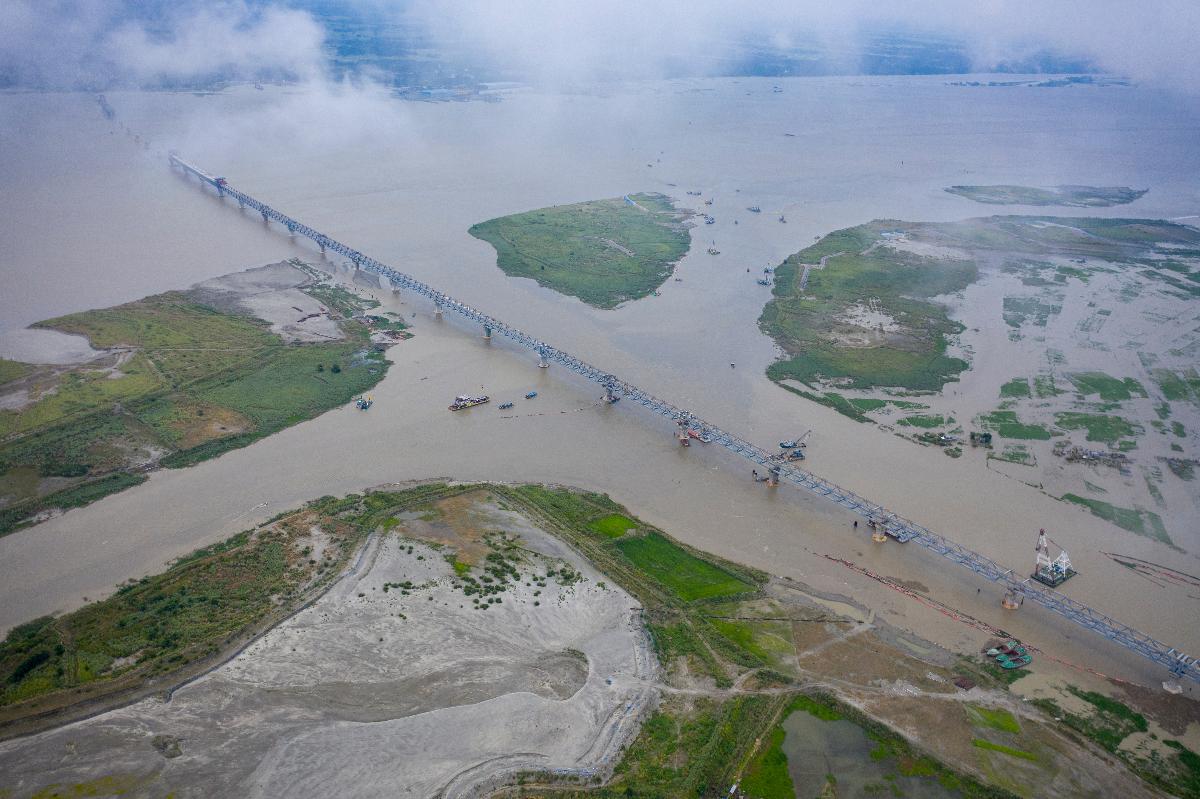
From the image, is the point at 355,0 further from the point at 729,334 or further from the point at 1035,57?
the point at 729,334

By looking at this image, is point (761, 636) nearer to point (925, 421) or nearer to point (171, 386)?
point (925, 421)

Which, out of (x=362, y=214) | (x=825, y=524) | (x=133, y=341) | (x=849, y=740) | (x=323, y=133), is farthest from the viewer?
(x=323, y=133)

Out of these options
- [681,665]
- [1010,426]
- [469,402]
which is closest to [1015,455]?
[1010,426]

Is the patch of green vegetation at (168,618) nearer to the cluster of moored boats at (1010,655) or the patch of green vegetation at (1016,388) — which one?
the cluster of moored boats at (1010,655)

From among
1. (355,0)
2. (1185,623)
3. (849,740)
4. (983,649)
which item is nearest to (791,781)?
(849,740)

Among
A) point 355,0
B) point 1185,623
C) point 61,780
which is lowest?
point 61,780

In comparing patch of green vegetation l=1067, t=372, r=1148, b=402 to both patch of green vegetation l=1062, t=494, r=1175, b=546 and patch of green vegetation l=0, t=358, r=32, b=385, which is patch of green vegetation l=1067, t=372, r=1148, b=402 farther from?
patch of green vegetation l=0, t=358, r=32, b=385
